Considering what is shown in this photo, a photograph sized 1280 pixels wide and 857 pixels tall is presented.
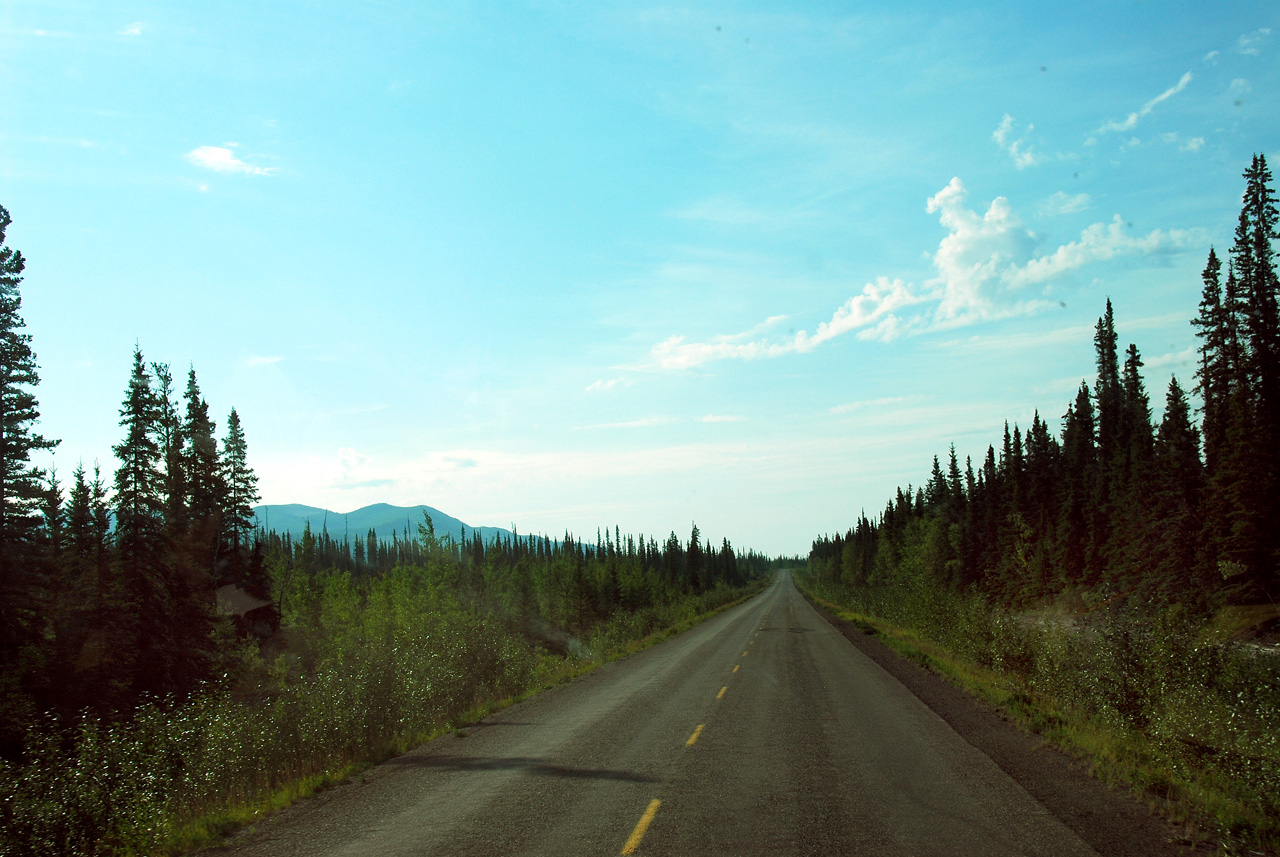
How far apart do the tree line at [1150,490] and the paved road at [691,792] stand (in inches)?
223

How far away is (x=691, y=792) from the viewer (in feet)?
27.8

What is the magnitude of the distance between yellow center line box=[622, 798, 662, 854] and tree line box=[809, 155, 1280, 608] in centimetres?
910

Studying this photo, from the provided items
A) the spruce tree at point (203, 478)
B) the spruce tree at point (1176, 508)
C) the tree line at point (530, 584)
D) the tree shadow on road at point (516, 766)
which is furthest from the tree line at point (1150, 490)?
the spruce tree at point (203, 478)

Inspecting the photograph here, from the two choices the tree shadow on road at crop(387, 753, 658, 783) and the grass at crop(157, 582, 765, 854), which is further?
the tree shadow on road at crop(387, 753, 658, 783)

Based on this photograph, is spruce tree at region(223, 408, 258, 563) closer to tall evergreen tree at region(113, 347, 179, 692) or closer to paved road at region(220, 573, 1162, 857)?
tall evergreen tree at region(113, 347, 179, 692)

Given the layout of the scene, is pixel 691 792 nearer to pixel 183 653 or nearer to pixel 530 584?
pixel 183 653

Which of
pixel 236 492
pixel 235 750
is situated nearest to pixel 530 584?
pixel 236 492

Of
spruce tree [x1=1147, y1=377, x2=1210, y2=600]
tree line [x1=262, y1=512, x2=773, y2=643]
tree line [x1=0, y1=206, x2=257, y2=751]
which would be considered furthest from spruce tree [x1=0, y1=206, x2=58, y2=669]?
spruce tree [x1=1147, y1=377, x2=1210, y2=600]

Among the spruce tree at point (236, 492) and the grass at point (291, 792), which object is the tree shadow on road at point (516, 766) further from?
the spruce tree at point (236, 492)

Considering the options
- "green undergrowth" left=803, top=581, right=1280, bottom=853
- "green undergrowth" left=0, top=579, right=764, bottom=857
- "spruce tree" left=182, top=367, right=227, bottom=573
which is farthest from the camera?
"spruce tree" left=182, top=367, right=227, bottom=573

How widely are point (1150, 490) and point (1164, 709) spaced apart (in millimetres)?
37859

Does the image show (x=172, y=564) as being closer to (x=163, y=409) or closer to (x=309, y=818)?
(x=163, y=409)

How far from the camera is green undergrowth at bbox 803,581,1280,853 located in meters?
7.36

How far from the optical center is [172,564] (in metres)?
31.1
